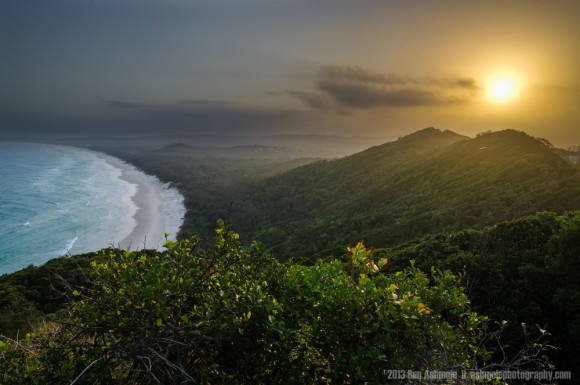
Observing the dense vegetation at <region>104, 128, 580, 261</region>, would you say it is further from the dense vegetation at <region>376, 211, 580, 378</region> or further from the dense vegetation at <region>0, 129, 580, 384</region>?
the dense vegetation at <region>376, 211, 580, 378</region>

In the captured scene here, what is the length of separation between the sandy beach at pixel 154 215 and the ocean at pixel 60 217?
57 centimetres

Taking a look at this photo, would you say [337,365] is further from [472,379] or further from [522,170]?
[522,170]

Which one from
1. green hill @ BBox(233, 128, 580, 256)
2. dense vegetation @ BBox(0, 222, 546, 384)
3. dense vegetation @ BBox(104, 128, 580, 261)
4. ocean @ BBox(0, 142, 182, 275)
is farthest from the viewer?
ocean @ BBox(0, 142, 182, 275)

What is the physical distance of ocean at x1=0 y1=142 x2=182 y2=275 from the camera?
47656mm

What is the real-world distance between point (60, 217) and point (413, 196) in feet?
207

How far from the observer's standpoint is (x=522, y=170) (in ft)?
105

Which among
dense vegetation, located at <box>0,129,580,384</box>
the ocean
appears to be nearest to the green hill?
dense vegetation, located at <box>0,129,580,384</box>

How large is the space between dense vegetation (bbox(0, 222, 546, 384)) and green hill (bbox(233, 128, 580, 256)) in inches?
916

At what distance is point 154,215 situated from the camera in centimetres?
6906

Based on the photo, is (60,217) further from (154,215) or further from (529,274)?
(529,274)

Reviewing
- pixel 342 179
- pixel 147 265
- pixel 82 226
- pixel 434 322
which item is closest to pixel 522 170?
pixel 434 322

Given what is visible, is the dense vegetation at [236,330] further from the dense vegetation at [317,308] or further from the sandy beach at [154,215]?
the sandy beach at [154,215]

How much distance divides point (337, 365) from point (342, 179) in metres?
68.5

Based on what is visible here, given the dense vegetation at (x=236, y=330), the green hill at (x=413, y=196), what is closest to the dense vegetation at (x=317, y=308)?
the dense vegetation at (x=236, y=330)
